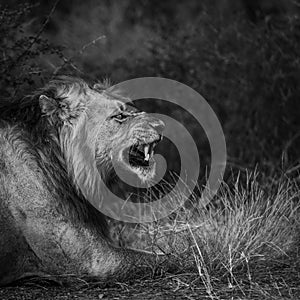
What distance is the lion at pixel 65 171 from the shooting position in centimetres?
376

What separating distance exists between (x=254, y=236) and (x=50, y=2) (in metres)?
5.95

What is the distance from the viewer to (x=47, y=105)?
408 centimetres

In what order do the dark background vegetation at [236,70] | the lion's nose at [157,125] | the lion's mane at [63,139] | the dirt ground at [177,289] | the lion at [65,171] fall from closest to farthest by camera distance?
the dirt ground at [177,289] < the lion at [65,171] < the lion's mane at [63,139] < the lion's nose at [157,125] < the dark background vegetation at [236,70]

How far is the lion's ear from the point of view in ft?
13.3

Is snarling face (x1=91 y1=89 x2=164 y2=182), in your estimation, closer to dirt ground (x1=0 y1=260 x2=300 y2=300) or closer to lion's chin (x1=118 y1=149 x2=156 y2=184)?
lion's chin (x1=118 y1=149 x2=156 y2=184)

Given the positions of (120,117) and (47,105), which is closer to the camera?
(47,105)

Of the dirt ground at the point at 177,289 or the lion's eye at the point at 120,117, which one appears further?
the lion's eye at the point at 120,117

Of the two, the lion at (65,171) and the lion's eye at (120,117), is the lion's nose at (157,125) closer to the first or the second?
the lion at (65,171)

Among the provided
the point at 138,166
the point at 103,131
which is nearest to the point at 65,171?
the point at 103,131

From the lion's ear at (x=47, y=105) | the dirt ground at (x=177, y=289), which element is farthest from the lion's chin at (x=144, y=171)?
the dirt ground at (x=177, y=289)

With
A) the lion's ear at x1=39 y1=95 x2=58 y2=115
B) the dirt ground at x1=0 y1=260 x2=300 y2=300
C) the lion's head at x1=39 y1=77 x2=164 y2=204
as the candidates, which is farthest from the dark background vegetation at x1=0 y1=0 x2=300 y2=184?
the dirt ground at x1=0 y1=260 x2=300 y2=300

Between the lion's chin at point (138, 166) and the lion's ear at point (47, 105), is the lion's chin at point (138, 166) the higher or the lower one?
the lower one

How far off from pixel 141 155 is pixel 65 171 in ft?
1.46

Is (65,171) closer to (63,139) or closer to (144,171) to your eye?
(63,139)
